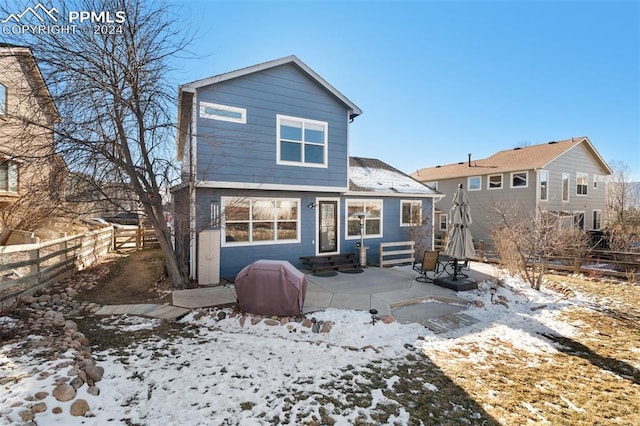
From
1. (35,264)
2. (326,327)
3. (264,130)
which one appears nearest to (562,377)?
(326,327)

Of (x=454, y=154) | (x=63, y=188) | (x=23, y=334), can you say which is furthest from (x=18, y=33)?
(x=454, y=154)

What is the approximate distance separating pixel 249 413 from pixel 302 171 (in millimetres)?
7739

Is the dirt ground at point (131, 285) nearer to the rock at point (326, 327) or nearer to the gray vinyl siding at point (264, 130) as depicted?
the gray vinyl siding at point (264, 130)

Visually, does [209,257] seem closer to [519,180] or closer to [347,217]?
[347,217]

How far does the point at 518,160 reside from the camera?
64.2 feet

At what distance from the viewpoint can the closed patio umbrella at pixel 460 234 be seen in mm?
8297

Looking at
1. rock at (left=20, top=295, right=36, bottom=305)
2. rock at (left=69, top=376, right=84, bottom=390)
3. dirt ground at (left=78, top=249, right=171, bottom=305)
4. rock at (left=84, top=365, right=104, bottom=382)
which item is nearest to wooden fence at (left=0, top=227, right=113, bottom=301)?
rock at (left=20, top=295, right=36, bottom=305)

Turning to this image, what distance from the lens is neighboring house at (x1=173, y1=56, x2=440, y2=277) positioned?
8.37 meters

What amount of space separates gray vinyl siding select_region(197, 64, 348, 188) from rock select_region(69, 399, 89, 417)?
615cm

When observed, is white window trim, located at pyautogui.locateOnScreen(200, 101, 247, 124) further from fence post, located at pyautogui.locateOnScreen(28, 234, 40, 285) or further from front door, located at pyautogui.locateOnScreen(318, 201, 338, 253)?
fence post, located at pyautogui.locateOnScreen(28, 234, 40, 285)

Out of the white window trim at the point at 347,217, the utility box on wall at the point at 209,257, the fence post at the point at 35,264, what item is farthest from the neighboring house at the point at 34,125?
the white window trim at the point at 347,217

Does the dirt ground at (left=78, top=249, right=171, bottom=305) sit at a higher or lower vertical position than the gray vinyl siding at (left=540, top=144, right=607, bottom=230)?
lower

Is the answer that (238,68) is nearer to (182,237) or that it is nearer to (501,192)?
(182,237)

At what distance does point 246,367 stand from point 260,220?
5.95m
